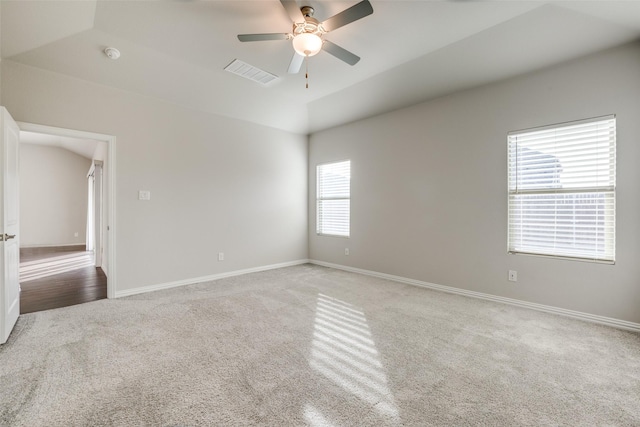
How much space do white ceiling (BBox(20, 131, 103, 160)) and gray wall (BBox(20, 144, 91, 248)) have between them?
0.92 ft

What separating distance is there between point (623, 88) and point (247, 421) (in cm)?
433

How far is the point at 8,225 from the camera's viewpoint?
2555 mm

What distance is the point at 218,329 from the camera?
271cm

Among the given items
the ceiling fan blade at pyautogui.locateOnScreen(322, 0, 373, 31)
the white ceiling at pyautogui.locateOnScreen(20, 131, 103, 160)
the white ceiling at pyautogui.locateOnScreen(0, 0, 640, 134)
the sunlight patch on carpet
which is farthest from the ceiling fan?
the white ceiling at pyautogui.locateOnScreen(20, 131, 103, 160)

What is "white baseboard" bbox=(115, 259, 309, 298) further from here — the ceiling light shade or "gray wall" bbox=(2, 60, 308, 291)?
the ceiling light shade

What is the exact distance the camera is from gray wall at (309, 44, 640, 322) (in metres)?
2.75

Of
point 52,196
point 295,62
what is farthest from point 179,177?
point 52,196

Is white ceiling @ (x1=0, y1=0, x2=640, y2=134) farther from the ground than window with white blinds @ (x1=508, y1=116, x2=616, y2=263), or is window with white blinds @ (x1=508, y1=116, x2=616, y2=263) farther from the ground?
Answer: white ceiling @ (x1=0, y1=0, x2=640, y2=134)

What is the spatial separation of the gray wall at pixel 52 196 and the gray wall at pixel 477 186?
8.38 metres

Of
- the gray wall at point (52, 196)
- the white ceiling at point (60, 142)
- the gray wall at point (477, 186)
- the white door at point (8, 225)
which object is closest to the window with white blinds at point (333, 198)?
the gray wall at point (477, 186)

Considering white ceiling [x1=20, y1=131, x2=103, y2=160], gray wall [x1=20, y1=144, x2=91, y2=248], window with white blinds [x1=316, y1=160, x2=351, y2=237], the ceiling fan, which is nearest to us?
the ceiling fan

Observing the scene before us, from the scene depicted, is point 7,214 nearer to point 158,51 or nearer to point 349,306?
point 158,51

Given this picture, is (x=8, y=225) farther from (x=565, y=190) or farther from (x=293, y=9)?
(x=565, y=190)

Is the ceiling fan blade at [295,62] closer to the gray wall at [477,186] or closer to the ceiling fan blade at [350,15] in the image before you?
the ceiling fan blade at [350,15]
